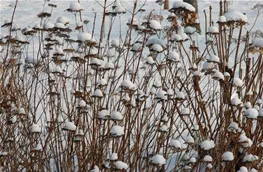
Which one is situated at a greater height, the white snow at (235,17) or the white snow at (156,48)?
the white snow at (235,17)

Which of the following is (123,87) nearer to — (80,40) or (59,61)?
(80,40)

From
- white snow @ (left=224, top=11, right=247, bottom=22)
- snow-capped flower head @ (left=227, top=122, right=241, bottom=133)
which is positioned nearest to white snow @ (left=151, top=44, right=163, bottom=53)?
white snow @ (left=224, top=11, right=247, bottom=22)

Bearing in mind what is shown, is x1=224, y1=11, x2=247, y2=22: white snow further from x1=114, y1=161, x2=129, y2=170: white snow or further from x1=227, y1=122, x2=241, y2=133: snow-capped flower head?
x1=114, y1=161, x2=129, y2=170: white snow

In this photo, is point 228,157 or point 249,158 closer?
point 228,157

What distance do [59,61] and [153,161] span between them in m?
0.83

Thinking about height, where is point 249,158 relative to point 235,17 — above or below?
below

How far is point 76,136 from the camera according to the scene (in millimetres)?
2400

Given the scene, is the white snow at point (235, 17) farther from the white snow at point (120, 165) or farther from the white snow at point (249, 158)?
the white snow at point (120, 165)

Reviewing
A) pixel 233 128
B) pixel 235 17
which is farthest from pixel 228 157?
pixel 235 17

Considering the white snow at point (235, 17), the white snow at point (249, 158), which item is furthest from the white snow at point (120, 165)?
the white snow at point (235, 17)

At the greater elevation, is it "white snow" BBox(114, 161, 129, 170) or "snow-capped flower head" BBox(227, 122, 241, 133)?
"snow-capped flower head" BBox(227, 122, 241, 133)

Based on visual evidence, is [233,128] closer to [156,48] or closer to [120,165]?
[156,48]

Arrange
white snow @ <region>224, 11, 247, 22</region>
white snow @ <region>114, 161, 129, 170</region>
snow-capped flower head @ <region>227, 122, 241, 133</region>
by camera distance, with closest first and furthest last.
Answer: white snow @ <region>114, 161, 129, 170</region>
white snow @ <region>224, 11, 247, 22</region>
snow-capped flower head @ <region>227, 122, 241, 133</region>

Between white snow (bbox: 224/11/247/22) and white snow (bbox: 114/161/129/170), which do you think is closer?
white snow (bbox: 114/161/129/170)
